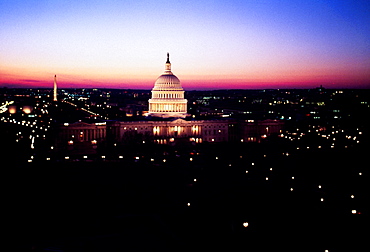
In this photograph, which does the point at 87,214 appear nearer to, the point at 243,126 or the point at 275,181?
the point at 275,181

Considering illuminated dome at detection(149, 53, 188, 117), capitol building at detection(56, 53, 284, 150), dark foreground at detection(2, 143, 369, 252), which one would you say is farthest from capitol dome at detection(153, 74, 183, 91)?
dark foreground at detection(2, 143, 369, 252)

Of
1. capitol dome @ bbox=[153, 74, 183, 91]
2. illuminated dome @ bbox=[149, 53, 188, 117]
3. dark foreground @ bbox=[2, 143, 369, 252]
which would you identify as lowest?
dark foreground @ bbox=[2, 143, 369, 252]

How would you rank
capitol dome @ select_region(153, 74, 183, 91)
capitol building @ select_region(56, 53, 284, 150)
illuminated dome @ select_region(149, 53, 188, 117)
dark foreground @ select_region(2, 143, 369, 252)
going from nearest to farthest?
1. dark foreground @ select_region(2, 143, 369, 252)
2. capitol building @ select_region(56, 53, 284, 150)
3. illuminated dome @ select_region(149, 53, 188, 117)
4. capitol dome @ select_region(153, 74, 183, 91)

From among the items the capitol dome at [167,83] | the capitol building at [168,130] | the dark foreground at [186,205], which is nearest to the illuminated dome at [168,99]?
the capitol dome at [167,83]

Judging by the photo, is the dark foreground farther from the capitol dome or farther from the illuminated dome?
the capitol dome

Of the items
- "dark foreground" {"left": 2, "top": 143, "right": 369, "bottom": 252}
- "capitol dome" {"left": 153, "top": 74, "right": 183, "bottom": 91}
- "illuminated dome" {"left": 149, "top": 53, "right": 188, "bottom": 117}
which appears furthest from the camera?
"capitol dome" {"left": 153, "top": 74, "right": 183, "bottom": 91}

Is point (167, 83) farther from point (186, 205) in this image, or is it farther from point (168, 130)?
point (186, 205)

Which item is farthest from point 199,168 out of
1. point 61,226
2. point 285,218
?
point 61,226
